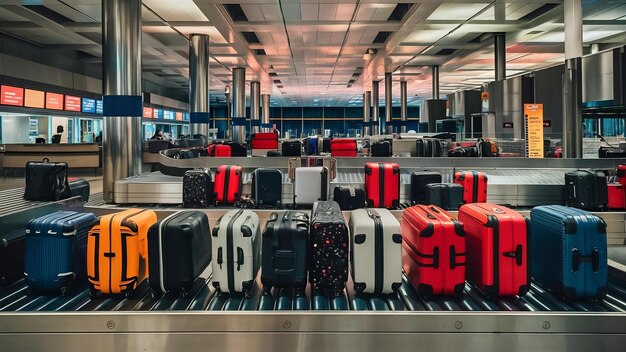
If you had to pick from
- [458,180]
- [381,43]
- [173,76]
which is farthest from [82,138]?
[458,180]

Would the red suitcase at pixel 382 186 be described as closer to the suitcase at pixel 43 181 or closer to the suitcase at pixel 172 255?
the suitcase at pixel 172 255

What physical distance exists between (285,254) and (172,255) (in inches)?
30.4

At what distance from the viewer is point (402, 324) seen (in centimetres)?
295

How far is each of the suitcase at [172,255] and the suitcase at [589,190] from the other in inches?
225

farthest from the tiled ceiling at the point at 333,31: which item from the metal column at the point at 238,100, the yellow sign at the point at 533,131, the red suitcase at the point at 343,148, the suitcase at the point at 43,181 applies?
the suitcase at the point at 43,181

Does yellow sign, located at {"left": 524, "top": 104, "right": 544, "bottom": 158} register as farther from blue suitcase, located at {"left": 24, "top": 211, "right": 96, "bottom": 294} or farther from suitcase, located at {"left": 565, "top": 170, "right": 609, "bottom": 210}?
blue suitcase, located at {"left": 24, "top": 211, "right": 96, "bottom": 294}

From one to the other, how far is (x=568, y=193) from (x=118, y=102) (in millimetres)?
7191

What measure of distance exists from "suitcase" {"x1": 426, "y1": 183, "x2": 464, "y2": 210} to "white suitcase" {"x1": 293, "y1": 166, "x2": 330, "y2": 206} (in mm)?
1476

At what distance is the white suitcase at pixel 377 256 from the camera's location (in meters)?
3.19

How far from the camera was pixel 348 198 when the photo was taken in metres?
6.54

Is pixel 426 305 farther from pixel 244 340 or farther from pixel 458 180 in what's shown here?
pixel 458 180

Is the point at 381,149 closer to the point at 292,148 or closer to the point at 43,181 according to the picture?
the point at 292,148

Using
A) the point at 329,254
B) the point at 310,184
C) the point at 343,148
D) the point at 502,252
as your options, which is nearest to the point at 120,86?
the point at 310,184

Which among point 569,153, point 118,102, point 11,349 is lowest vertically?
point 11,349
